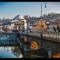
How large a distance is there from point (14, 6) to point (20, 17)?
0.19 metres

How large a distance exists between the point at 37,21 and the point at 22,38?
1.11 ft

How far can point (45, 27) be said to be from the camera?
28.8 m

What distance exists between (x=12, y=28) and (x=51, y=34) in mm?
591

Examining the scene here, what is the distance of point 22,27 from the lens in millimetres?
28766

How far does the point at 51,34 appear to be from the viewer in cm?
2875

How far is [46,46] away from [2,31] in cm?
70

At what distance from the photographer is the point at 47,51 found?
28.8 metres

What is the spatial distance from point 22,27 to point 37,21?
24cm

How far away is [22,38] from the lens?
28.8 meters

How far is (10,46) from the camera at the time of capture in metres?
28.8

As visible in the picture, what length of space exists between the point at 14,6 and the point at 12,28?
33 cm

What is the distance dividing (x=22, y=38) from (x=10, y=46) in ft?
0.71

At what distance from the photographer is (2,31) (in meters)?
28.8

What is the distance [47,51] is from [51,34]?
262 mm
